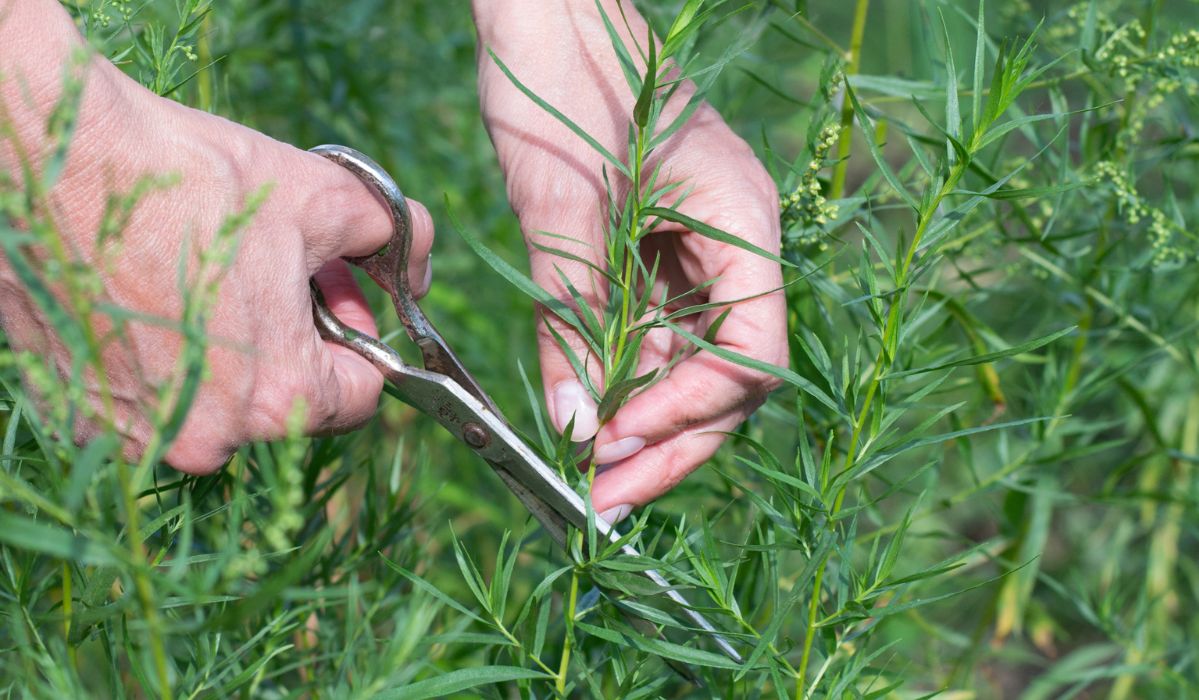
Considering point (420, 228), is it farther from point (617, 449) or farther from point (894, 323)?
point (894, 323)

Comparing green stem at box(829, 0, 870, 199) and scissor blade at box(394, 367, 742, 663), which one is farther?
green stem at box(829, 0, 870, 199)

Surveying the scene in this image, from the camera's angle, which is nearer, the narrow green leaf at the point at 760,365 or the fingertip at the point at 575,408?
the narrow green leaf at the point at 760,365

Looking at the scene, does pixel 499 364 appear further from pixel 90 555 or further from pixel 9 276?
Result: pixel 90 555

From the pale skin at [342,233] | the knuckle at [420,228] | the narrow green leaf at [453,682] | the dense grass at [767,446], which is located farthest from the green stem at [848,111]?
the narrow green leaf at [453,682]

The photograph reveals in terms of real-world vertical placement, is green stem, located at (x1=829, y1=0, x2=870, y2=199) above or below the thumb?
above

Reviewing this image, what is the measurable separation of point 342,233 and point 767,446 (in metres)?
0.67

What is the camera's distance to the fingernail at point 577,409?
2.83 feet

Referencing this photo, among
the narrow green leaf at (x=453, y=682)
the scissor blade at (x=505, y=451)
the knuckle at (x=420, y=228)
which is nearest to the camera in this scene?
the narrow green leaf at (x=453, y=682)

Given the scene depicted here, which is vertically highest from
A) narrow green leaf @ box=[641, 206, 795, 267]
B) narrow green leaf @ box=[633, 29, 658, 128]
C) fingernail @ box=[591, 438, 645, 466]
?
narrow green leaf @ box=[633, 29, 658, 128]

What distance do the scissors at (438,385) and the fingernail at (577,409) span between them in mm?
36

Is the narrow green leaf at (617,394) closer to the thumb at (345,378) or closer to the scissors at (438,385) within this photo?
the scissors at (438,385)

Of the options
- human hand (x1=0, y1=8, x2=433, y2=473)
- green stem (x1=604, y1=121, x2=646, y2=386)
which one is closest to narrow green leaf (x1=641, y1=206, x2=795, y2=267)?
green stem (x1=604, y1=121, x2=646, y2=386)

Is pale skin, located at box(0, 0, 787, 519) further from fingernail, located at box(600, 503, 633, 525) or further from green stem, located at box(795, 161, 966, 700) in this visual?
green stem, located at box(795, 161, 966, 700)

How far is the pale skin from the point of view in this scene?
74 cm
